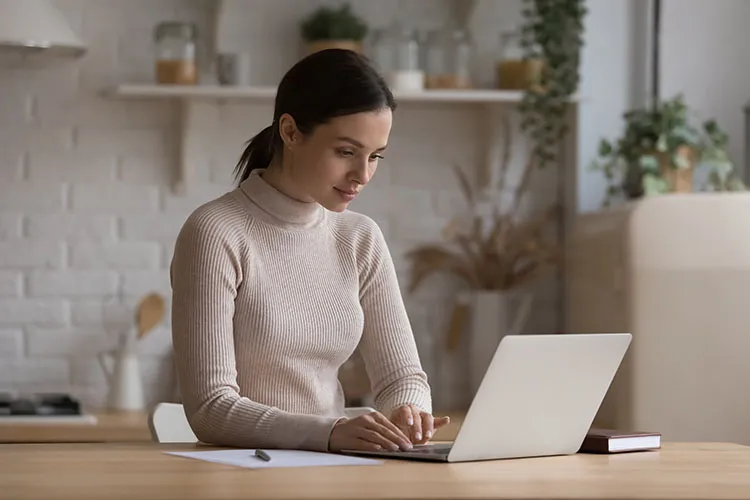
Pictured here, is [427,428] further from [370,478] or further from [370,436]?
[370,478]

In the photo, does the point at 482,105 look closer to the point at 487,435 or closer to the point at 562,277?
the point at 562,277

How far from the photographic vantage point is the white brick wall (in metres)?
3.62

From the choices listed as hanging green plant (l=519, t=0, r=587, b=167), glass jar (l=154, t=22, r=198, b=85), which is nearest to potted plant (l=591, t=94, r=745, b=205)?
hanging green plant (l=519, t=0, r=587, b=167)

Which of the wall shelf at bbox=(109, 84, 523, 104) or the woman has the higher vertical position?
the wall shelf at bbox=(109, 84, 523, 104)

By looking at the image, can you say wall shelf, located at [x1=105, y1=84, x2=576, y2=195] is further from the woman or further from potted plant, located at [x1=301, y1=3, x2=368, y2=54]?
the woman

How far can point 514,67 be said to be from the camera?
12.0ft

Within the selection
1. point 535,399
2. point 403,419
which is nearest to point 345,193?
point 403,419

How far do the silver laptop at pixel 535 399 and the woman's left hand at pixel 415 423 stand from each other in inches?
0.9

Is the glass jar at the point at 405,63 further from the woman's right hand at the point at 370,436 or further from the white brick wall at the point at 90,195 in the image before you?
the woman's right hand at the point at 370,436

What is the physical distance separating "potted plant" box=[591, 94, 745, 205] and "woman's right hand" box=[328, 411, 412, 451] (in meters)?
1.76

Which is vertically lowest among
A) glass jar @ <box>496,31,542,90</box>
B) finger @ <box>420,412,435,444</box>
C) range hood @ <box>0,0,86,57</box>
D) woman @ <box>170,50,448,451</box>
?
finger @ <box>420,412,435,444</box>

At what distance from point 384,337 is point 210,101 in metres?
1.66

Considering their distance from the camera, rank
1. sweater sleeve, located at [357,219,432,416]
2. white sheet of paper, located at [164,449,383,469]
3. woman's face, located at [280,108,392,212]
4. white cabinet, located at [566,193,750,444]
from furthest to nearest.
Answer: white cabinet, located at [566,193,750,444], sweater sleeve, located at [357,219,432,416], woman's face, located at [280,108,392,212], white sheet of paper, located at [164,449,383,469]

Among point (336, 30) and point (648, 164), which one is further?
point (336, 30)
